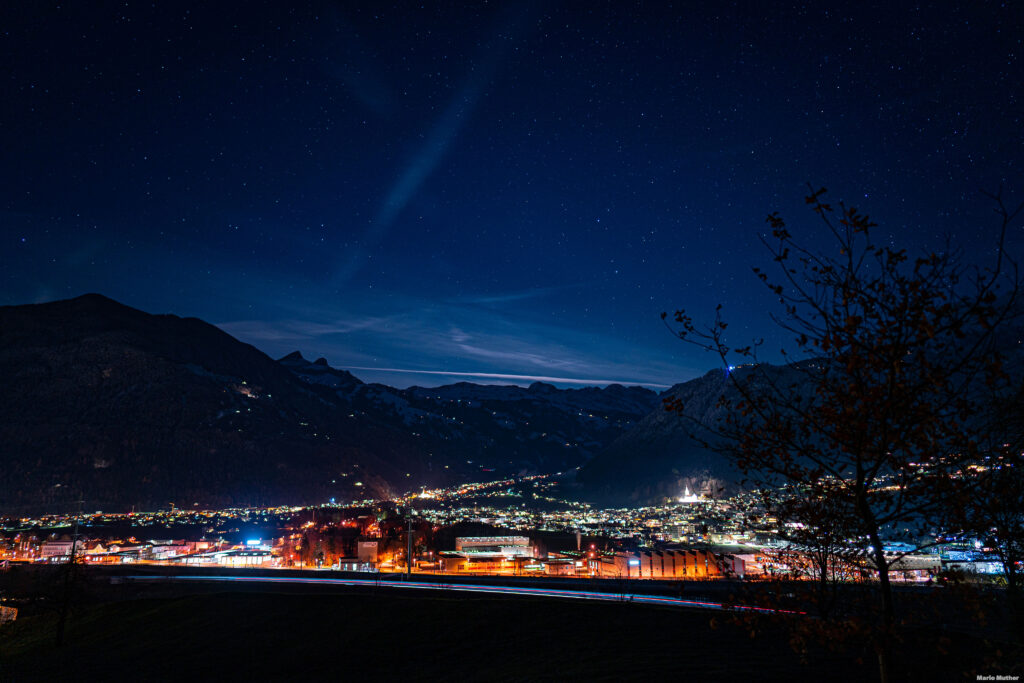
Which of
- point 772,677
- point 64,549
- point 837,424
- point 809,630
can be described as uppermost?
point 837,424

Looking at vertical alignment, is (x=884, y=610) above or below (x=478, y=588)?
above

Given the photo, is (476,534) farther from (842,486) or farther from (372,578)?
(842,486)

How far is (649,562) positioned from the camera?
52.8m

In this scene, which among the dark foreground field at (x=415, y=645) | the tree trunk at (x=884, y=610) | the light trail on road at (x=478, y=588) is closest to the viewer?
the tree trunk at (x=884, y=610)

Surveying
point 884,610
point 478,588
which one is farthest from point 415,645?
point 884,610

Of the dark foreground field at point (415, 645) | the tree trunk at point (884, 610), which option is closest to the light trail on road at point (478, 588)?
the dark foreground field at point (415, 645)

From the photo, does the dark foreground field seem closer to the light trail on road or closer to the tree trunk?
the light trail on road

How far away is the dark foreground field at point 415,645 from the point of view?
17281mm

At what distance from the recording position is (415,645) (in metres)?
25.0

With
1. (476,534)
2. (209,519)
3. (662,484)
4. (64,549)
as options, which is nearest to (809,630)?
(476,534)

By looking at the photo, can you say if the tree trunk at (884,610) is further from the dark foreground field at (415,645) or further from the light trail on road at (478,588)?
the light trail on road at (478,588)

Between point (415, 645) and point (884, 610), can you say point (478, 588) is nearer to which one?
point (415, 645)

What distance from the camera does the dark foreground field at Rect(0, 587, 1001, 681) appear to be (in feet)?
56.7

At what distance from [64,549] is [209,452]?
10111 centimetres
